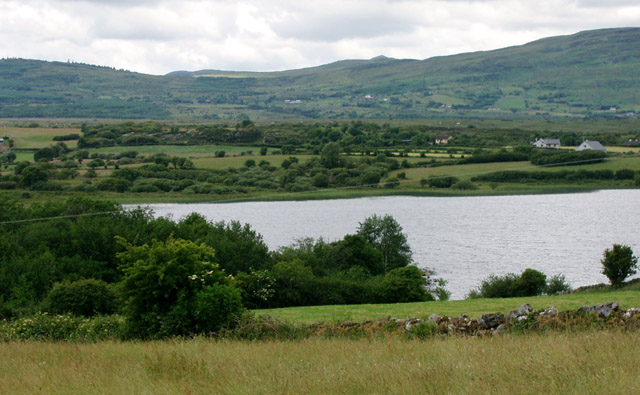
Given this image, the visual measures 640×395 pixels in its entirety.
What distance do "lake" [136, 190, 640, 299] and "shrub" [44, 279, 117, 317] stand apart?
18700 millimetres

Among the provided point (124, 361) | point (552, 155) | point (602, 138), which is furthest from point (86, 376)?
point (602, 138)

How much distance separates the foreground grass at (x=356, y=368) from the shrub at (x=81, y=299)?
10905mm

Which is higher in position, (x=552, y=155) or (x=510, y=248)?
(x=552, y=155)

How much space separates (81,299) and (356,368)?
51.3 feet

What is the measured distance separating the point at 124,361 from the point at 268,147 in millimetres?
100485

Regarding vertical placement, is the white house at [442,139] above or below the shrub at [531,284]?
above

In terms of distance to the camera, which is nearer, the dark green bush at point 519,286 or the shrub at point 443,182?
the dark green bush at point 519,286

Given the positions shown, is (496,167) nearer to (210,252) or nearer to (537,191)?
(537,191)

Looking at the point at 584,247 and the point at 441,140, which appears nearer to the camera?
the point at 584,247

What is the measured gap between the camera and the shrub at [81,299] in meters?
20.2

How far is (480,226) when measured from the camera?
54.8 metres

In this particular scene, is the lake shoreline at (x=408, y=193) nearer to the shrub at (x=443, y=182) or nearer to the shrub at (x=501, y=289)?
the shrub at (x=443, y=182)

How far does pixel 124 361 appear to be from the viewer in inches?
362

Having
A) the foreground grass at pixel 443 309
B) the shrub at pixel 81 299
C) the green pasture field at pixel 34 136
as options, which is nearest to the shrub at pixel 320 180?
the green pasture field at pixel 34 136
